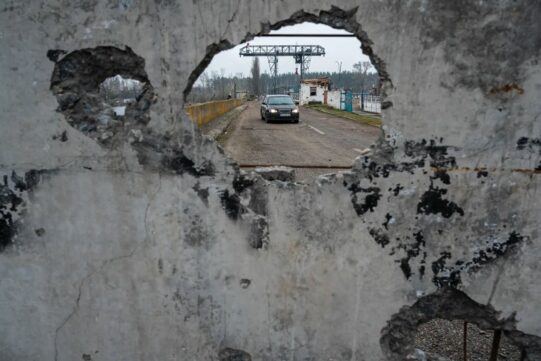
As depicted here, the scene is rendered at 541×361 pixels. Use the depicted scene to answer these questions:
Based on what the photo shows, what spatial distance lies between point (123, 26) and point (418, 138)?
5.33 feet

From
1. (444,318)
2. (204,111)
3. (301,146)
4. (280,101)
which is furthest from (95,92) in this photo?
(280,101)

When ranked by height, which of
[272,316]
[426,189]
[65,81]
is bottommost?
[272,316]

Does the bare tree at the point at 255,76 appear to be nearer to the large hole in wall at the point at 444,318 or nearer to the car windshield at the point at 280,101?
the car windshield at the point at 280,101

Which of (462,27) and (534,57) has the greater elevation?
(462,27)

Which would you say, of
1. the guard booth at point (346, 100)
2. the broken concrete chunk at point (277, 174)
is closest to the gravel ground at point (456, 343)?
the broken concrete chunk at point (277, 174)

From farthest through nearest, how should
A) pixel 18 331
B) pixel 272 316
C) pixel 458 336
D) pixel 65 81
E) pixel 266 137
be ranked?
pixel 266 137, pixel 458 336, pixel 18 331, pixel 272 316, pixel 65 81

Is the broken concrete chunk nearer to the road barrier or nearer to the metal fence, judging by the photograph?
the road barrier

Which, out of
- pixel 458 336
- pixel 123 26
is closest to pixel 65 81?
pixel 123 26

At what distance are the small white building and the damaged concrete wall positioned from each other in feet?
137

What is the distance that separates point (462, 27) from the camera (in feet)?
5.74

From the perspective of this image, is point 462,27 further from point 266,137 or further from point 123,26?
point 266,137

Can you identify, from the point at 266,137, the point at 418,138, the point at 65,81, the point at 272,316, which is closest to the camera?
the point at 418,138

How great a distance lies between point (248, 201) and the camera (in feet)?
6.75

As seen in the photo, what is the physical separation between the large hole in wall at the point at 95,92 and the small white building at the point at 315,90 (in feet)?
137
